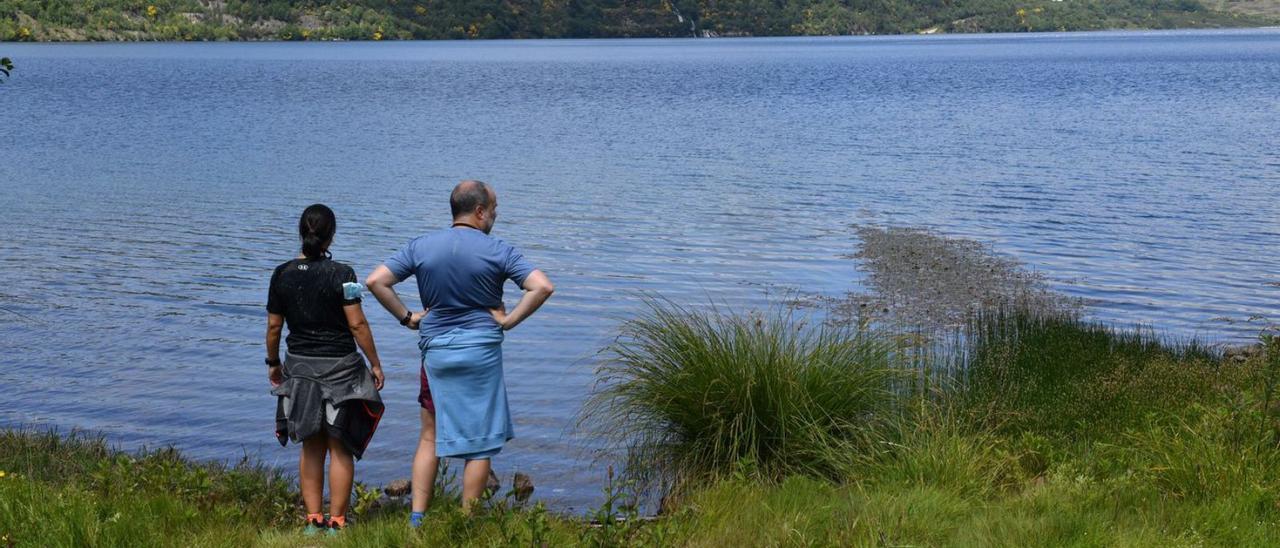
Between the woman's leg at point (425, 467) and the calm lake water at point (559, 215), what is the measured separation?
77.1 inches

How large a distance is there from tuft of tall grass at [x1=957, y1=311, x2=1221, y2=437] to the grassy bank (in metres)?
0.03

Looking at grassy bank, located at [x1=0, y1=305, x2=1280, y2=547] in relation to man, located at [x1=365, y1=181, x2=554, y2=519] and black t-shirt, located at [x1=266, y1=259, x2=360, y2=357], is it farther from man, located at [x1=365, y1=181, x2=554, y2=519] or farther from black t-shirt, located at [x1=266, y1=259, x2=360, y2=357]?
black t-shirt, located at [x1=266, y1=259, x2=360, y2=357]

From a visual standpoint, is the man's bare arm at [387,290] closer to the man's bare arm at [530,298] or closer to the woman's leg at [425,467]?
the man's bare arm at [530,298]

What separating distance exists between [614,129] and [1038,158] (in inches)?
651

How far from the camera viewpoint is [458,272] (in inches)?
252

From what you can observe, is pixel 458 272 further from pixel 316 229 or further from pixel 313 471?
pixel 313 471

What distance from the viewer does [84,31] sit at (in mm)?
195500

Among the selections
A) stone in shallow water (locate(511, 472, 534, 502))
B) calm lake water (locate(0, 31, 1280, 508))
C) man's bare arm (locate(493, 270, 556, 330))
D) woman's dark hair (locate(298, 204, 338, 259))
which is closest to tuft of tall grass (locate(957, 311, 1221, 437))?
calm lake water (locate(0, 31, 1280, 508))

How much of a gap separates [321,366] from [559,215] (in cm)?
1707

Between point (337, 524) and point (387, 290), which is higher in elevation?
point (387, 290)

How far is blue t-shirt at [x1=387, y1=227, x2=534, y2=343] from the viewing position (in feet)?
21.0

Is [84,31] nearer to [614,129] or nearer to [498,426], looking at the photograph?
[614,129]

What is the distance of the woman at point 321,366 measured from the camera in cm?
650

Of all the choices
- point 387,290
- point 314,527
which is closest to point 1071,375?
point 387,290
